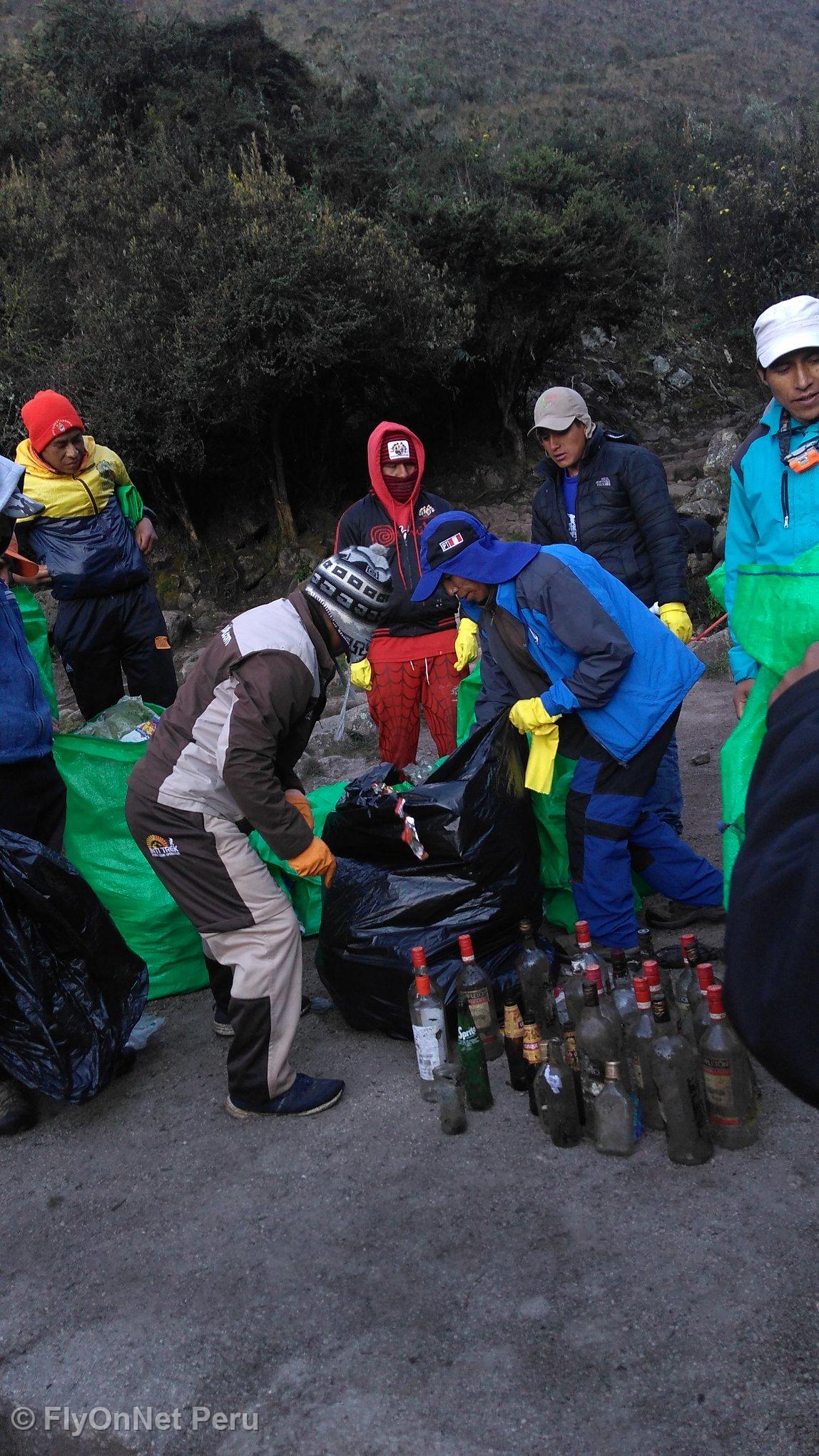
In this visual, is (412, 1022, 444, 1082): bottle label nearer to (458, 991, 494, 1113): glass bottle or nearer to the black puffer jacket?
(458, 991, 494, 1113): glass bottle

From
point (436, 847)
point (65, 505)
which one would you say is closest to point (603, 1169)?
point (436, 847)

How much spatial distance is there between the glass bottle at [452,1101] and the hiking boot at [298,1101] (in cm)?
34

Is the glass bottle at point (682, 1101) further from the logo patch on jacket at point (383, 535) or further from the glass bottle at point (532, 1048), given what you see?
the logo patch on jacket at point (383, 535)

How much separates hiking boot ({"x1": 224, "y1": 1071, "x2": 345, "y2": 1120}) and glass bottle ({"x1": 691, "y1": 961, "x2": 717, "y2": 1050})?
1104 mm

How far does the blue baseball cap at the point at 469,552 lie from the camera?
336 centimetres

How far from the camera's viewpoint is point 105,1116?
3.36 m

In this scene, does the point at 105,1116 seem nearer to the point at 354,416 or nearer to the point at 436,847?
the point at 436,847

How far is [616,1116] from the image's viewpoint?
8.74 feet

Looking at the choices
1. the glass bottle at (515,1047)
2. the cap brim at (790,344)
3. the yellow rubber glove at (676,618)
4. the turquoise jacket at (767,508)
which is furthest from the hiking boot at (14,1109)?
the cap brim at (790,344)

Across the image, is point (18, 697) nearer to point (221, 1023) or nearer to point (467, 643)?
point (221, 1023)

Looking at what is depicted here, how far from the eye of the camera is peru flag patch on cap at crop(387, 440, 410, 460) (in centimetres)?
465

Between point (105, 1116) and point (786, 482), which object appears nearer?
point (786, 482)

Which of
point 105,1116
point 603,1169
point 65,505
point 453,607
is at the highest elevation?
point 65,505

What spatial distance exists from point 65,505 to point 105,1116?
9.29 feet
